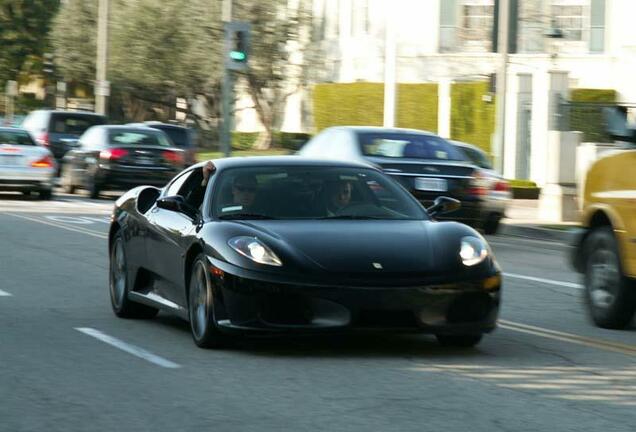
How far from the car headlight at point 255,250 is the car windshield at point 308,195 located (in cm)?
61

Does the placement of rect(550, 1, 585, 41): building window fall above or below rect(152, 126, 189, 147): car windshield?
above

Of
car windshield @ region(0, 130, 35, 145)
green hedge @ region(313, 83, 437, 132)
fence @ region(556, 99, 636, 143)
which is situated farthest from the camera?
green hedge @ region(313, 83, 437, 132)

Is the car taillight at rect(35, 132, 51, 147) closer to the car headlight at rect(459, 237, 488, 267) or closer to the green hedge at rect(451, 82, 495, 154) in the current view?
the green hedge at rect(451, 82, 495, 154)

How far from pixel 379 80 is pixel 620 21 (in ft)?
32.1

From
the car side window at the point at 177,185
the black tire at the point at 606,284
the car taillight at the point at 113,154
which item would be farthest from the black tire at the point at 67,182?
the black tire at the point at 606,284

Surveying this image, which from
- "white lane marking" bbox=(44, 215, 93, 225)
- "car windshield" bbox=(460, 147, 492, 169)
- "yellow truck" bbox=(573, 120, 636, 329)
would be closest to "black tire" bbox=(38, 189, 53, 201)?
"white lane marking" bbox=(44, 215, 93, 225)

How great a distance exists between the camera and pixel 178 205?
1112 centimetres

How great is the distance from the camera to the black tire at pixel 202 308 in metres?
10.1

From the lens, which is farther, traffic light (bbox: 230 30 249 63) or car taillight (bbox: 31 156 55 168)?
traffic light (bbox: 230 30 249 63)

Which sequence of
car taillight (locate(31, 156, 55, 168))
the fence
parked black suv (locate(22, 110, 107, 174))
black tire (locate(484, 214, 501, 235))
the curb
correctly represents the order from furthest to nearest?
parked black suv (locate(22, 110, 107, 174)) → car taillight (locate(31, 156, 55, 168)) → the fence → the curb → black tire (locate(484, 214, 501, 235))

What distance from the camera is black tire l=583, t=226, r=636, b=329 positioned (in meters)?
11.9

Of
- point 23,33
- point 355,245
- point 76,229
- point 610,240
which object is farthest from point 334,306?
point 23,33

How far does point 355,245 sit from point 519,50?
3828 cm

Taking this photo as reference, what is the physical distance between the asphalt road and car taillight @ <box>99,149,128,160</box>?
18.8 meters
